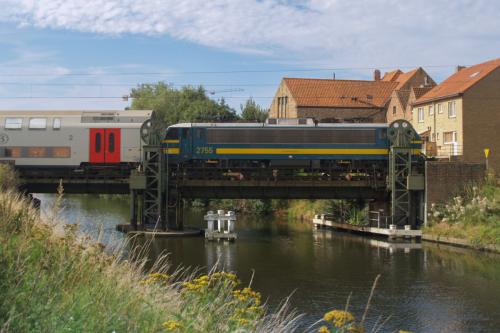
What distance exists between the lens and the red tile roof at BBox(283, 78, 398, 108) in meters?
61.9

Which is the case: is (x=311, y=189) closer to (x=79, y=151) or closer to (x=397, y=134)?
(x=397, y=134)

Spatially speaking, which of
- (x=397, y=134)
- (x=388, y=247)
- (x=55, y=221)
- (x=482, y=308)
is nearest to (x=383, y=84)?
(x=397, y=134)

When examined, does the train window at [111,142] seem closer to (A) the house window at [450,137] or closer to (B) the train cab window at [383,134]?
(B) the train cab window at [383,134]

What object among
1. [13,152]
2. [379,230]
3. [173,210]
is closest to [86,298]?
[173,210]

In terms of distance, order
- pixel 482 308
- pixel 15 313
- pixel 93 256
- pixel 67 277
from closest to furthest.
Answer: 1. pixel 15 313
2. pixel 67 277
3. pixel 93 256
4. pixel 482 308

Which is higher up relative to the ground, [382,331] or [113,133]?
[113,133]

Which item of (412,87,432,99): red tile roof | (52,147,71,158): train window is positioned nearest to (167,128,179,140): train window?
(52,147,71,158): train window

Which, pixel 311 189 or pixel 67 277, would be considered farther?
pixel 311 189

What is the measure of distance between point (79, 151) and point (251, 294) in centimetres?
2829

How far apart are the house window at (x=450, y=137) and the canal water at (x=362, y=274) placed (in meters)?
13.2

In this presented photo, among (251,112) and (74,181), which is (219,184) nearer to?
(74,181)

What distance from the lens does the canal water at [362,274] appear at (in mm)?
15875

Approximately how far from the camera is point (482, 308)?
16.8 meters

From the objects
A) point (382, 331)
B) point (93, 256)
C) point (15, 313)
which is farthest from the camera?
point (382, 331)
